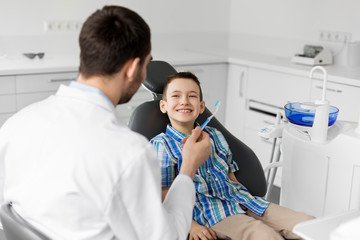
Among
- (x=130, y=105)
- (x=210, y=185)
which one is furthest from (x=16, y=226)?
(x=130, y=105)

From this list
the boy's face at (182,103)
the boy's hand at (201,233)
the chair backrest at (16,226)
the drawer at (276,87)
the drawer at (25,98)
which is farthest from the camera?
the drawer at (276,87)

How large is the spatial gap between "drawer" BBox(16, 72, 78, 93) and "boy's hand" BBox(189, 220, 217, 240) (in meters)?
1.77

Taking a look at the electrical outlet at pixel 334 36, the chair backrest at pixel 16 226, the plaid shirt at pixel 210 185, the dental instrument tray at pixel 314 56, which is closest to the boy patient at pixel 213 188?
the plaid shirt at pixel 210 185

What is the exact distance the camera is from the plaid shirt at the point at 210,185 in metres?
1.99

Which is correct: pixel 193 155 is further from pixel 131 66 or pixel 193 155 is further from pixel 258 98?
pixel 258 98

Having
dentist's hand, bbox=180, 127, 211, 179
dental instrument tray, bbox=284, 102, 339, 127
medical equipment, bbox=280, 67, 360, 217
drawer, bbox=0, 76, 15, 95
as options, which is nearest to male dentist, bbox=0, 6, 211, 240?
dentist's hand, bbox=180, 127, 211, 179

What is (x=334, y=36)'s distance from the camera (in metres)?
3.87

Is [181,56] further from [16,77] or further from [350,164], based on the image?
[350,164]

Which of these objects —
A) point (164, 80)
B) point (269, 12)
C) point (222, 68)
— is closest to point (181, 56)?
point (222, 68)

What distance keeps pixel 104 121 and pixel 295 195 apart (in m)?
1.12

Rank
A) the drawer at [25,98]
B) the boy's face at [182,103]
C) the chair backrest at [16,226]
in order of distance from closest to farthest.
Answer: the chair backrest at [16,226] < the boy's face at [182,103] < the drawer at [25,98]

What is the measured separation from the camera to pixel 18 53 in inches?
149

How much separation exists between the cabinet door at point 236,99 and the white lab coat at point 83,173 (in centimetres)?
261

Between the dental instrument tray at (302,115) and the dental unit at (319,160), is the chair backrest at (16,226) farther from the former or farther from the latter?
the dental instrument tray at (302,115)
